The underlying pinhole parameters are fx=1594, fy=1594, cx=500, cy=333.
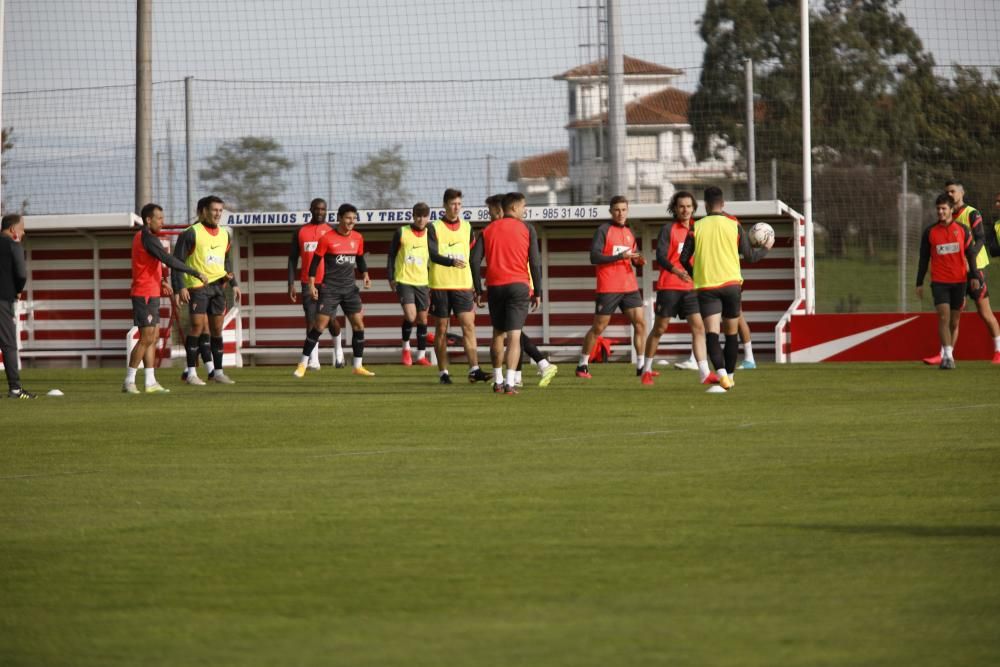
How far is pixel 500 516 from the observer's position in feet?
22.7

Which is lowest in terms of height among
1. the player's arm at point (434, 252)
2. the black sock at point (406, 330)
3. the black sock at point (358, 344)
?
the black sock at point (358, 344)

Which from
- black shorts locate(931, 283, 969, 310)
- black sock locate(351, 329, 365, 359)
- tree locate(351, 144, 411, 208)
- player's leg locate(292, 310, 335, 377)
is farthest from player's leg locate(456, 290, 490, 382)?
tree locate(351, 144, 411, 208)

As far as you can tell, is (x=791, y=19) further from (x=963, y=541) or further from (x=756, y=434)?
(x=963, y=541)

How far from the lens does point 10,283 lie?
1584 cm

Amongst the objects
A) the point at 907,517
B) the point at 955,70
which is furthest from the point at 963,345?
the point at 907,517

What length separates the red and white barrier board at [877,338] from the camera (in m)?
21.4

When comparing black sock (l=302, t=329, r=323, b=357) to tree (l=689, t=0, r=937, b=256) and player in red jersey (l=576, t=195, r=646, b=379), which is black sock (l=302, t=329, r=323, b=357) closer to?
player in red jersey (l=576, t=195, r=646, b=379)

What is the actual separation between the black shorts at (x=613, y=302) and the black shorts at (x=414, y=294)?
4126 millimetres

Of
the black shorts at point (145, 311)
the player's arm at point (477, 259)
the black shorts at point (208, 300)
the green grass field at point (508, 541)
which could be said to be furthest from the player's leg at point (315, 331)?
the green grass field at point (508, 541)

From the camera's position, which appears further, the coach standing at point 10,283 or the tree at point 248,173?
the tree at point 248,173

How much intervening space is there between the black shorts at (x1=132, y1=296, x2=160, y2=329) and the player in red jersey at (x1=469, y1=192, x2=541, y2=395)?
11.8ft

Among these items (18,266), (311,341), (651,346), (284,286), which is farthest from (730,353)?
(284,286)

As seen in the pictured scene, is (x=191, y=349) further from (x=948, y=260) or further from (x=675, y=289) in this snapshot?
(x=948, y=260)

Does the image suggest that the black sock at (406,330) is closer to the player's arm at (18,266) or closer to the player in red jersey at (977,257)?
the player in red jersey at (977,257)
